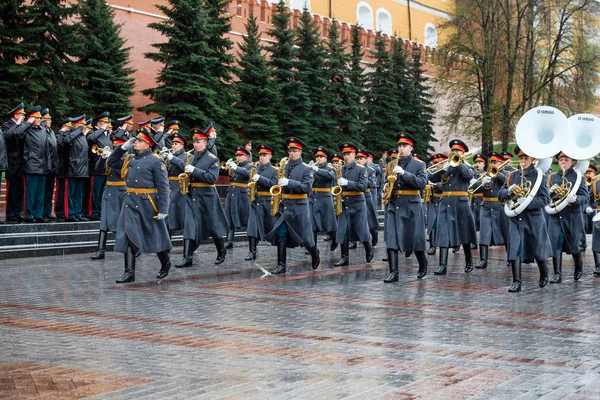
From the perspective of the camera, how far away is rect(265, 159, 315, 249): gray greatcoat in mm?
13305

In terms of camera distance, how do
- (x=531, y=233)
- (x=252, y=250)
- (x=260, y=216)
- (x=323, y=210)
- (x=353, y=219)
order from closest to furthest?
(x=531, y=233) → (x=353, y=219) → (x=323, y=210) → (x=260, y=216) → (x=252, y=250)

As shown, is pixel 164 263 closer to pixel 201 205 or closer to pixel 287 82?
pixel 201 205

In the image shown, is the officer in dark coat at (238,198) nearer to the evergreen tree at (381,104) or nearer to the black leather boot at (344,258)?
the black leather boot at (344,258)

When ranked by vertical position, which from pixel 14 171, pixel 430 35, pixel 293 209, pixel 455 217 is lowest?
pixel 455 217

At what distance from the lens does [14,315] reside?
9172 millimetres

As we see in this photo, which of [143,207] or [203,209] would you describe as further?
[203,209]

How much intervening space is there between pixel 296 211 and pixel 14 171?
5787 millimetres

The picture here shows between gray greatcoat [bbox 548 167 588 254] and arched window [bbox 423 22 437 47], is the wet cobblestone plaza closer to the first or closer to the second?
gray greatcoat [bbox 548 167 588 254]

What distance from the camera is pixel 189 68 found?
26734mm

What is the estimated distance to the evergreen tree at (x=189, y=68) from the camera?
1033 inches

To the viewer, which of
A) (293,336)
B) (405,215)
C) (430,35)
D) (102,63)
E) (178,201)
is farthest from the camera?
(430,35)

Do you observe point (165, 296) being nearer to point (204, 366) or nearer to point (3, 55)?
point (204, 366)

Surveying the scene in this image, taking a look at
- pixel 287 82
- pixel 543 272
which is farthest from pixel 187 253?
pixel 287 82

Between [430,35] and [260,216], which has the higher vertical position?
[430,35]
